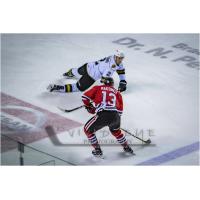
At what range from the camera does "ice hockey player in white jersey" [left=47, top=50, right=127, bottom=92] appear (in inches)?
346

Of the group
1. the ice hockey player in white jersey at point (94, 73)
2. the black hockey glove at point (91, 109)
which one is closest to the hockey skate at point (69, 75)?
the ice hockey player in white jersey at point (94, 73)

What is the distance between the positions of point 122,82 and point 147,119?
64 cm

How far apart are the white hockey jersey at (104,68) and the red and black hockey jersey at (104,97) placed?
0.51 meters

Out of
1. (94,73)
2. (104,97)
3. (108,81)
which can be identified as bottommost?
(104,97)

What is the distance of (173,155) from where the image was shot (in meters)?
8.06

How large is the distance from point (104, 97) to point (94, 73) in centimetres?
84

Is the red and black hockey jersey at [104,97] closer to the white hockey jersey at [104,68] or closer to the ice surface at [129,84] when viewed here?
the ice surface at [129,84]

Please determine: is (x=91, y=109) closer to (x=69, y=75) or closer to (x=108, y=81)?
(x=108, y=81)

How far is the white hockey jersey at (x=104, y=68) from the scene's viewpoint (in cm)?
873

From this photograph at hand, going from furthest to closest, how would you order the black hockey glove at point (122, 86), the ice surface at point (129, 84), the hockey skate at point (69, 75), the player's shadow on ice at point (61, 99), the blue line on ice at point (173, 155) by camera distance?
1. the hockey skate at point (69, 75)
2. the black hockey glove at point (122, 86)
3. the player's shadow on ice at point (61, 99)
4. the ice surface at point (129, 84)
5. the blue line on ice at point (173, 155)

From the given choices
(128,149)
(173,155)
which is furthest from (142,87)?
(173,155)

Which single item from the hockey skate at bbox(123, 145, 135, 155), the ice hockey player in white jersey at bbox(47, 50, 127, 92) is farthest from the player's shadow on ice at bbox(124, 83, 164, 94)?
the hockey skate at bbox(123, 145, 135, 155)

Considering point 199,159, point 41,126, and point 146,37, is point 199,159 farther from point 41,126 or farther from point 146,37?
point 146,37

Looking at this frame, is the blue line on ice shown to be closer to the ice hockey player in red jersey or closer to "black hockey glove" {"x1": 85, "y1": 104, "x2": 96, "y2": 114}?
the ice hockey player in red jersey
